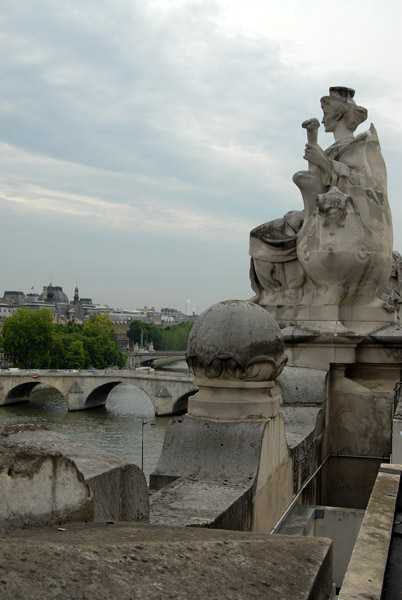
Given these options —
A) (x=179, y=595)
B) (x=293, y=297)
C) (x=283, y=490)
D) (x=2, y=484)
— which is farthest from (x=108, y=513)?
(x=293, y=297)

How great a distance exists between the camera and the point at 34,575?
Answer: 1.26 m

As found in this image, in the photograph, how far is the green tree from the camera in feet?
218

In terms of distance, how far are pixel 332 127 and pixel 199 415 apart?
12.7 feet

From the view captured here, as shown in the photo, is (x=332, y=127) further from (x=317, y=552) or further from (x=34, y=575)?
(x=34, y=575)

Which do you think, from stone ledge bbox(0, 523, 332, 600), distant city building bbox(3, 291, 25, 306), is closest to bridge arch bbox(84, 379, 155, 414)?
stone ledge bbox(0, 523, 332, 600)

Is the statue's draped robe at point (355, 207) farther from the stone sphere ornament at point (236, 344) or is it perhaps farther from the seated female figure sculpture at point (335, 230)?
the stone sphere ornament at point (236, 344)

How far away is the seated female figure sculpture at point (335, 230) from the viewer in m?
5.79

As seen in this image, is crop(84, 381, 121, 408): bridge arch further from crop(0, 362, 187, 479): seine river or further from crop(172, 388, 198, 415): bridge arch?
crop(172, 388, 198, 415): bridge arch

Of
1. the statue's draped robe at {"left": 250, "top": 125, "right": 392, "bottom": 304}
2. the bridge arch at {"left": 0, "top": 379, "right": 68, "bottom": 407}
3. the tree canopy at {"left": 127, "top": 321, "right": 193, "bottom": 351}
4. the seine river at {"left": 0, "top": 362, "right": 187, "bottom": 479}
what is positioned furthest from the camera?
the tree canopy at {"left": 127, "top": 321, "right": 193, "bottom": 351}

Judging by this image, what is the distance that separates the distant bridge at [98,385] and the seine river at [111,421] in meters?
0.80

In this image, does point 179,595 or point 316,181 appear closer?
point 179,595

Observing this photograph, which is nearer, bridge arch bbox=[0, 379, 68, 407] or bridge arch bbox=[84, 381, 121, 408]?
bridge arch bbox=[84, 381, 121, 408]

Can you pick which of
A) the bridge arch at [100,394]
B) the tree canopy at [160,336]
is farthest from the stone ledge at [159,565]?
the tree canopy at [160,336]

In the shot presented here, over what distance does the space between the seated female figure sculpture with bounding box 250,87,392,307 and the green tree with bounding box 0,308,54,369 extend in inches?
2447
